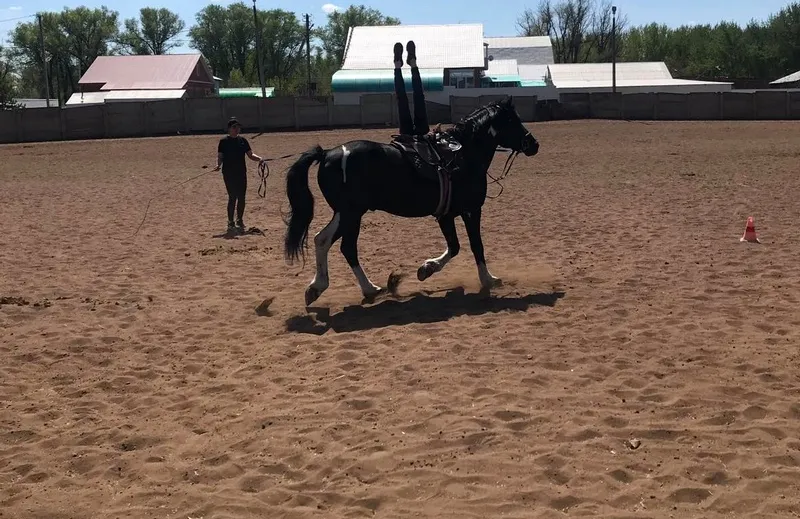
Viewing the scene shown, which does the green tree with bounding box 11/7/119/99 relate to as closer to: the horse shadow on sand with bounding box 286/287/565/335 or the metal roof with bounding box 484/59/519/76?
the metal roof with bounding box 484/59/519/76

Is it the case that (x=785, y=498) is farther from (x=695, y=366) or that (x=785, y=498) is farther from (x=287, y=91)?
(x=287, y=91)

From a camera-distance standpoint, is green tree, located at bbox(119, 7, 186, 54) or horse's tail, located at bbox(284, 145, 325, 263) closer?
horse's tail, located at bbox(284, 145, 325, 263)

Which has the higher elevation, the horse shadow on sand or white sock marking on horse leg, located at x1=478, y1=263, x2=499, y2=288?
white sock marking on horse leg, located at x1=478, y1=263, x2=499, y2=288

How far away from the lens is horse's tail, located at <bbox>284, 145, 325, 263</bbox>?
838 centimetres

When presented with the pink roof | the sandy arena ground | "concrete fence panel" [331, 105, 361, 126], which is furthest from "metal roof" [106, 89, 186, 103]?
the sandy arena ground

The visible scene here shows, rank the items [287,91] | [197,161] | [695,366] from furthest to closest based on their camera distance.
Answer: [287,91]
[197,161]
[695,366]

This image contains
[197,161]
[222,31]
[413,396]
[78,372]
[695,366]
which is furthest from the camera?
[222,31]

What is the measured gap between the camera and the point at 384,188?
8.56 m

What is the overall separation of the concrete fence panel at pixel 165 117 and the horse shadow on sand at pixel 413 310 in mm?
33243

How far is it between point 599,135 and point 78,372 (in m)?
27.5

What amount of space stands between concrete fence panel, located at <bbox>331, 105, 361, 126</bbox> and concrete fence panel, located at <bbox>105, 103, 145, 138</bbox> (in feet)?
29.5

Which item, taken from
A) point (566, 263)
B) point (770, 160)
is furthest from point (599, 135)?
point (566, 263)

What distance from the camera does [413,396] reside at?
5766mm

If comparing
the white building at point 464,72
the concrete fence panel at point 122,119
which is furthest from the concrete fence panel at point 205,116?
the white building at point 464,72
